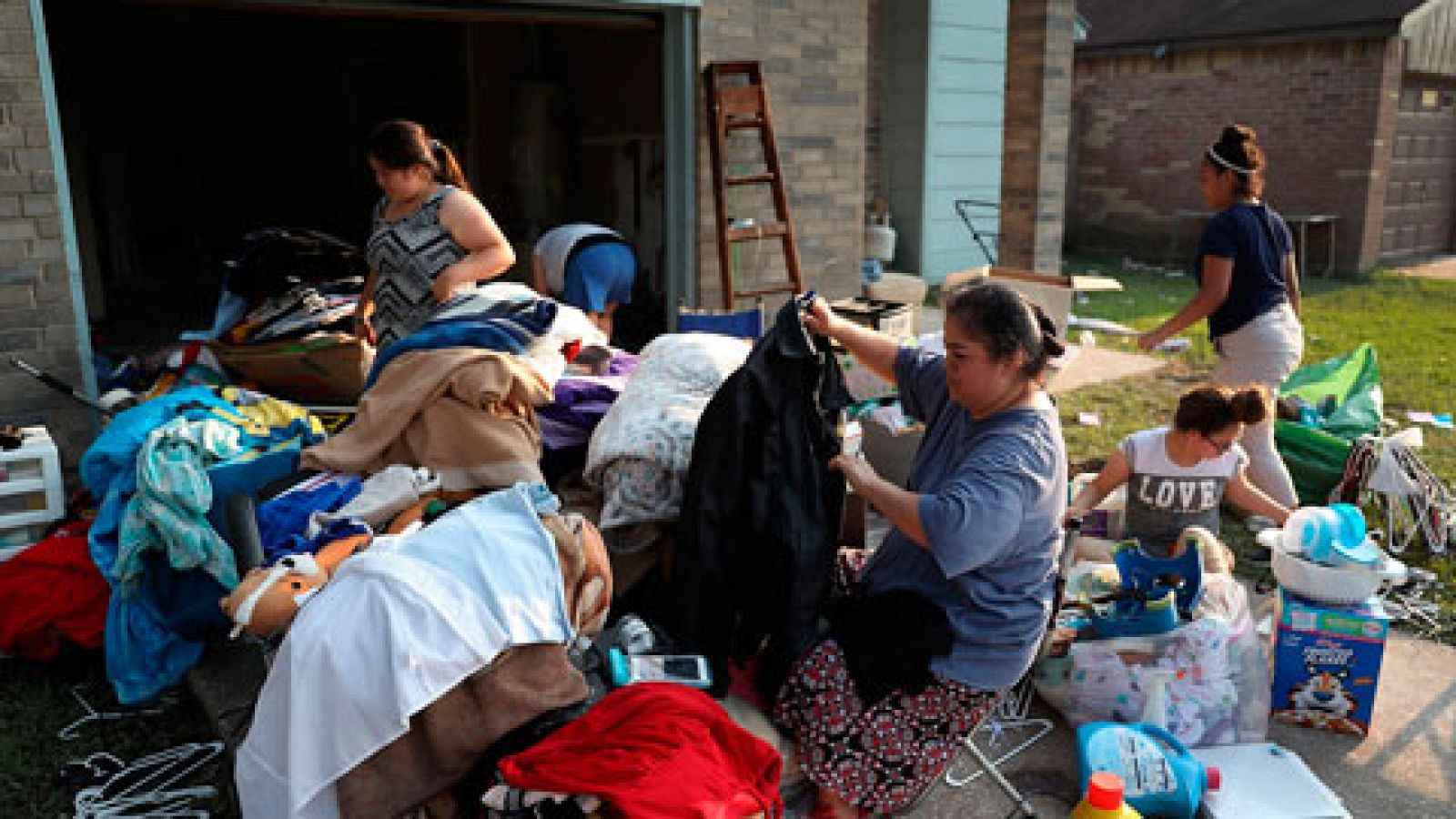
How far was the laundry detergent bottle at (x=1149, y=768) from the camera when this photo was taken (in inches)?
116

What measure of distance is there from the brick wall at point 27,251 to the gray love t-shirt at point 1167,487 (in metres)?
4.35

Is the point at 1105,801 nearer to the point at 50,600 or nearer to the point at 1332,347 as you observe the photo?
the point at 50,600

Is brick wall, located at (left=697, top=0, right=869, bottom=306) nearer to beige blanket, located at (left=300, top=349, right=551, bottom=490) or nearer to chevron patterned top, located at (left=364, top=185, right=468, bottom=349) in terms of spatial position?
chevron patterned top, located at (left=364, top=185, right=468, bottom=349)

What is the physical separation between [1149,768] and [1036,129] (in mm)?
7989

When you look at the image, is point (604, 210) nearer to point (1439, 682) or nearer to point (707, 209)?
point (707, 209)

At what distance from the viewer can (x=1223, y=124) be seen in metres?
15.5

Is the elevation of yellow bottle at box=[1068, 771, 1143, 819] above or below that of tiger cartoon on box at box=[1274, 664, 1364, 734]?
above

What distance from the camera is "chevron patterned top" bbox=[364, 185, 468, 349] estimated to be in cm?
438

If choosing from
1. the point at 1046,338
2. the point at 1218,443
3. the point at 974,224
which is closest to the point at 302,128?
the point at 974,224

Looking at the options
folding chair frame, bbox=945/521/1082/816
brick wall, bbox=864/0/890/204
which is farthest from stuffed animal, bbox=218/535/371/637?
brick wall, bbox=864/0/890/204

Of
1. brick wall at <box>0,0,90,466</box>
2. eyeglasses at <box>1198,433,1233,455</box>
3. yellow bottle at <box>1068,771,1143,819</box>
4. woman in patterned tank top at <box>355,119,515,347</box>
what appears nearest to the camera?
yellow bottle at <box>1068,771,1143,819</box>

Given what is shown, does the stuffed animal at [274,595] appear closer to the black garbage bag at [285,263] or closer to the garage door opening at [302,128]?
the black garbage bag at [285,263]

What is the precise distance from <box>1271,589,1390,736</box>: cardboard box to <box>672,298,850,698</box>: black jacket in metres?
1.55

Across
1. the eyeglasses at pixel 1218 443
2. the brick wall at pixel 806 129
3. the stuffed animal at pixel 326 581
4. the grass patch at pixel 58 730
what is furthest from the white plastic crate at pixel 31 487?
the eyeglasses at pixel 1218 443
